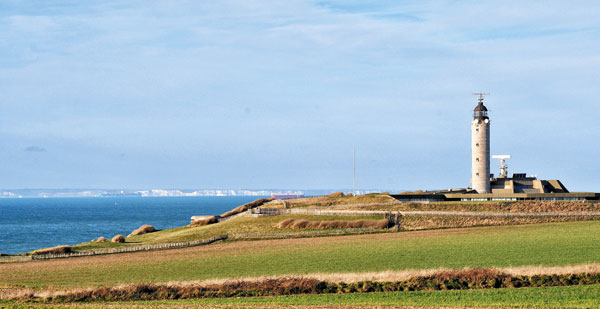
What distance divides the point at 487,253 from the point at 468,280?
16717 mm

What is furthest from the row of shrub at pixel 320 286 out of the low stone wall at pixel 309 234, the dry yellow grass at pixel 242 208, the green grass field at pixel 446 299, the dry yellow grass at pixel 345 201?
the dry yellow grass at pixel 242 208

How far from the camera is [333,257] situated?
5769cm

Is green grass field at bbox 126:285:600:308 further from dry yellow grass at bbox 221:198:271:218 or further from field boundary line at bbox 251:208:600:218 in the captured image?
dry yellow grass at bbox 221:198:271:218

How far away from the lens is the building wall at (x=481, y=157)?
103625 millimetres

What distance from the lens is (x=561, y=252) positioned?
5384 centimetres

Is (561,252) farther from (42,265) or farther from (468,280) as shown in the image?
(42,265)

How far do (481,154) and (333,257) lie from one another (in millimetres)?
52025

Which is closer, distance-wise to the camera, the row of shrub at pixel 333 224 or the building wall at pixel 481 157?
the row of shrub at pixel 333 224

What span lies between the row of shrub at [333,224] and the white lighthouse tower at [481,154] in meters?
27.7

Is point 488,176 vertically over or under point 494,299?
over

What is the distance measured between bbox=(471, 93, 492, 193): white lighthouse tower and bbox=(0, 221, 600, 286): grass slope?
29743 mm

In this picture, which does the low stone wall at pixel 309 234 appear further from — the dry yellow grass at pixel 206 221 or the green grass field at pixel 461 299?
the green grass field at pixel 461 299

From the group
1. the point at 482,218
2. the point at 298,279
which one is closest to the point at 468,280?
the point at 298,279

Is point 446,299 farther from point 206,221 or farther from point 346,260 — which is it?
point 206,221
